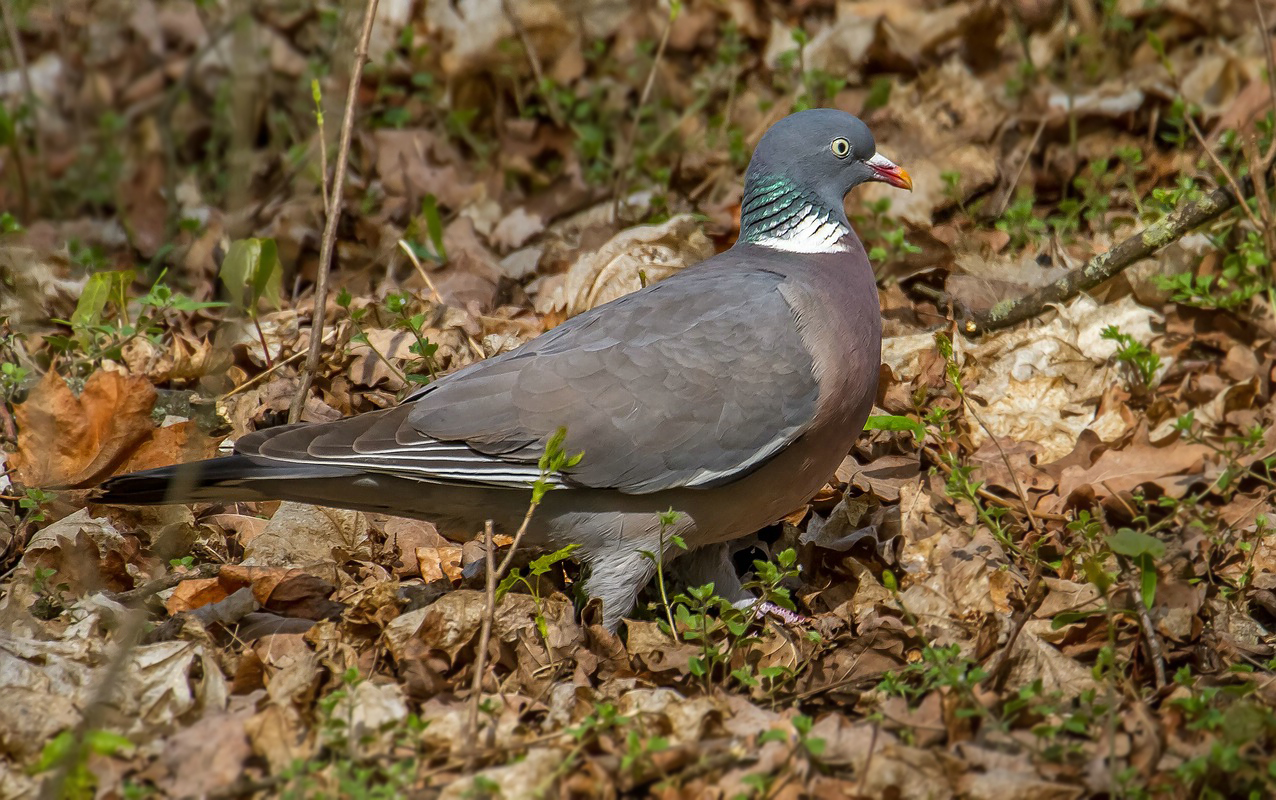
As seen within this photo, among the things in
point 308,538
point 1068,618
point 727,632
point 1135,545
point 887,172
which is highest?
point 887,172

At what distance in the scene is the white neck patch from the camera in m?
4.27

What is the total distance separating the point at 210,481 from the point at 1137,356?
3029mm

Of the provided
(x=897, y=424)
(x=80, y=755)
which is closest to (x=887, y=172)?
(x=897, y=424)

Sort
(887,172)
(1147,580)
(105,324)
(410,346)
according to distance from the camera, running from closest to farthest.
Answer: (1147,580), (887,172), (410,346), (105,324)

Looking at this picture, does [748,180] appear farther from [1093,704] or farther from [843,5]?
[843,5]

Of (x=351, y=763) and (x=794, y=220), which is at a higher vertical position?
(x=794, y=220)

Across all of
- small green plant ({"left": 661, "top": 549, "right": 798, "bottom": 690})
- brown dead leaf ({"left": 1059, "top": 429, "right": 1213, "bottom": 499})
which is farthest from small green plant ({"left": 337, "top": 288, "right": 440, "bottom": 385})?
brown dead leaf ({"left": 1059, "top": 429, "right": 1213, "bottom": 499})

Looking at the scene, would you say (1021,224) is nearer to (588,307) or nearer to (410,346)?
(588,307)

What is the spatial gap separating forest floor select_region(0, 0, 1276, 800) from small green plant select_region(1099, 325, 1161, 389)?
19 mm

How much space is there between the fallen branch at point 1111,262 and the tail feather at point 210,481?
2619mm

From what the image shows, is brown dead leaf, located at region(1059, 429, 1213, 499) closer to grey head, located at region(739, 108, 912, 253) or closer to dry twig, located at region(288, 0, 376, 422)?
grey head, located at region(739, 108, 912, 253)

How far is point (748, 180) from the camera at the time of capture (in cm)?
442

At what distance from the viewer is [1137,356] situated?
4344 mm

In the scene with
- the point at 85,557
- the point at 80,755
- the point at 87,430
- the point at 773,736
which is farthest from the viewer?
the point at 87,430
